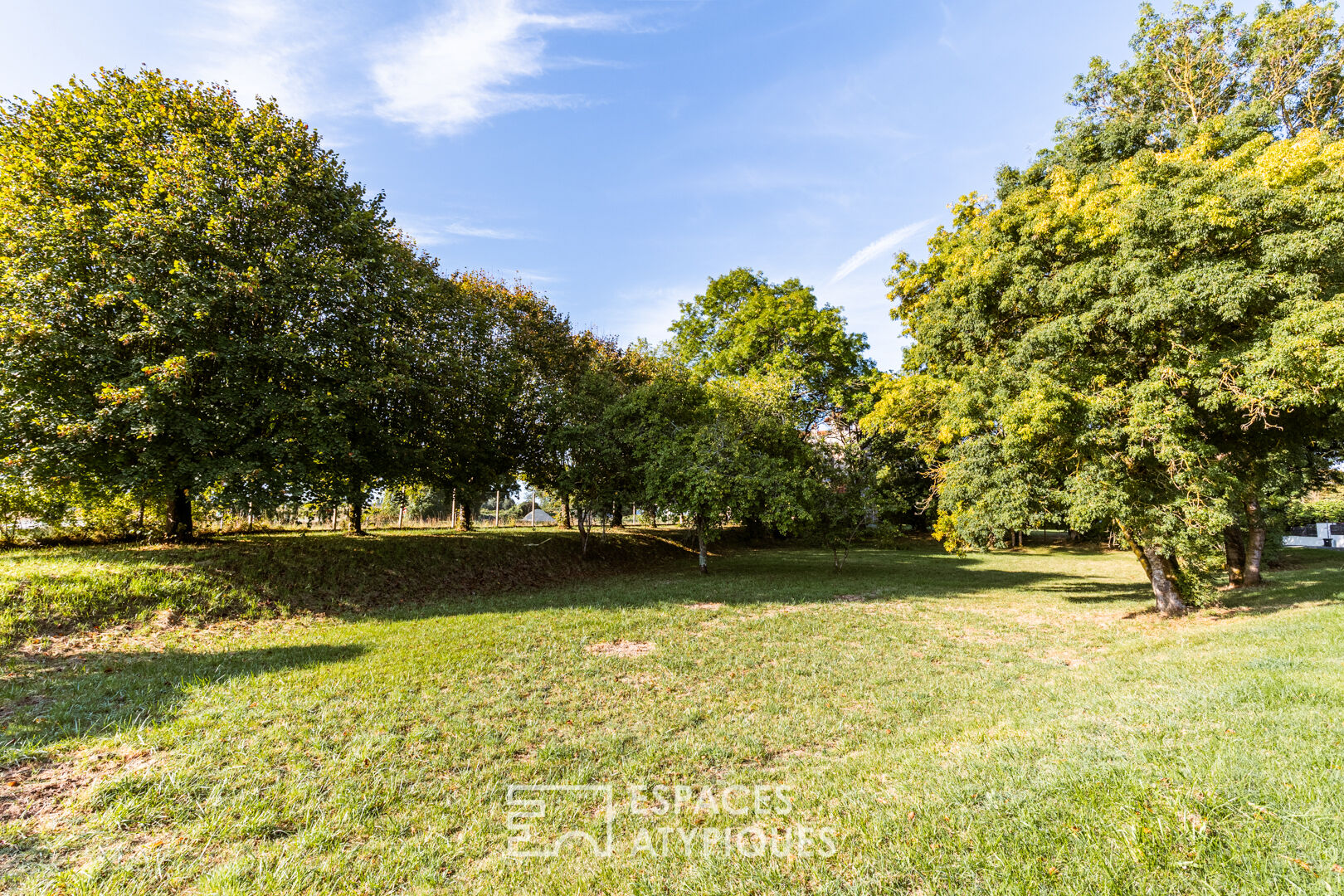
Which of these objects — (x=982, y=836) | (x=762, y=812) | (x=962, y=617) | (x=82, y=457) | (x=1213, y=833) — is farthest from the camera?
(x=962, y=617)

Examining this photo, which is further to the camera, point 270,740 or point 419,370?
point 419,370

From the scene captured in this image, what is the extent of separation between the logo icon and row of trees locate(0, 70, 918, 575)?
10113mm

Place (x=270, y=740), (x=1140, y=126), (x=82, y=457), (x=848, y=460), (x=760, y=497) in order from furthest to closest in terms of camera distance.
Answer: (x=848, y=460) < (x=760, y=497) < (x=1140, y=126) < (x=82, y=457) < (x=270, y=740)

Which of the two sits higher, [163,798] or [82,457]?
[82,457]

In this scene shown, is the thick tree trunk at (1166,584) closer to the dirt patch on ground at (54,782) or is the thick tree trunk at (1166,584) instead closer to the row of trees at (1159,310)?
the row of trees at (1159,310)

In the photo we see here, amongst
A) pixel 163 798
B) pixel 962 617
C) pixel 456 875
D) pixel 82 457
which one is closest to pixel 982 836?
pixel 456 875

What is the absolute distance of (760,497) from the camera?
17.1 m

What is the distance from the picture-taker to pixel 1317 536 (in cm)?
3014

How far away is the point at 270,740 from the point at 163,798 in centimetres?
99

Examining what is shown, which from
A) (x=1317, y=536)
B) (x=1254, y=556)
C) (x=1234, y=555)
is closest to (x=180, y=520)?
(x=1254, y=556)

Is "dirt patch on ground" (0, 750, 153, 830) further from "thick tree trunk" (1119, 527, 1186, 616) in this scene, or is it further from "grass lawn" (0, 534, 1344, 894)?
"thick tree trunk" (1119, 527, 1186, 616)

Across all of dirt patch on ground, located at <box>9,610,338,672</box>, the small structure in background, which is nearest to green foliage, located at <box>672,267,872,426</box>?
dirt patch on ground, located at <box>9,610,338,672</box>

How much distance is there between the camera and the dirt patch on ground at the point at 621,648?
853 cm

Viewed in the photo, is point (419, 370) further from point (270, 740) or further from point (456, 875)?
point (456, 875)
